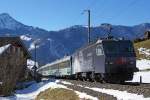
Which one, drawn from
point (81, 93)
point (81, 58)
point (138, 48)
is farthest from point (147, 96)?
point (138, 48)

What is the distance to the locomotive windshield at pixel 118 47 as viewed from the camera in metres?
32.1

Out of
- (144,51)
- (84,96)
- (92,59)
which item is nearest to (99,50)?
(92,59)

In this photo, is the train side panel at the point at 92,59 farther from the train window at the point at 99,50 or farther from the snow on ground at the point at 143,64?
the snow on ground at the point at 143,64

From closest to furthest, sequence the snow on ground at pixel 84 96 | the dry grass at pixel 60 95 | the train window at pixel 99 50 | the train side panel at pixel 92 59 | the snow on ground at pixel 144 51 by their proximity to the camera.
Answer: the snow on ground at pixel 84 96
the dry grass at pixel 60 95
the train side panel at pixel 92 59
the train window at pixel 99 50
the snow on ground at pixel 144 51

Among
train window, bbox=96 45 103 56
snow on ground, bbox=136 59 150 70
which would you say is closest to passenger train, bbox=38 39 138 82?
train window, bbox=96 45 103 56

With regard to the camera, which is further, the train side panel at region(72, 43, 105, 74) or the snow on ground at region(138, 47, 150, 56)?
the snow on ground at region(138, 47, 150, 56)

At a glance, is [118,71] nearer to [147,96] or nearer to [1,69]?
[1,69]

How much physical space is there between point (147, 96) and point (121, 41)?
47.8ft

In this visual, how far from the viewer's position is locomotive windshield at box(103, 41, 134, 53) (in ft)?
105

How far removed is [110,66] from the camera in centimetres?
3128

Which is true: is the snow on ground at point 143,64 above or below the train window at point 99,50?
above

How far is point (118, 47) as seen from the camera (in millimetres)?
32281

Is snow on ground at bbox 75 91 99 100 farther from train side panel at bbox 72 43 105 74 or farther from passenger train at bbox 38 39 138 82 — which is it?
train side panel at bbox 72 43 105 74

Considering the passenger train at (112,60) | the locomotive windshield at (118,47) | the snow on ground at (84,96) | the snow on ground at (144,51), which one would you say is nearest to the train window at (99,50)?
the passenger train at (112,60)
